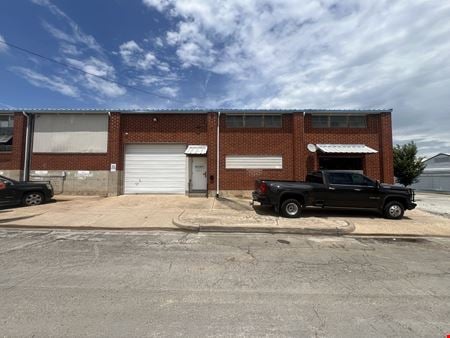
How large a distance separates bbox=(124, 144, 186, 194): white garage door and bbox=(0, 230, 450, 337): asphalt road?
9.39 m

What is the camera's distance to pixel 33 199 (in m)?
12.3

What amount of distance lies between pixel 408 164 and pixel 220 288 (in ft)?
69.7

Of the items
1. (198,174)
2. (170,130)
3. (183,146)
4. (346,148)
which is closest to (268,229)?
(198,174)

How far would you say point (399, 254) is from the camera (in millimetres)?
6125

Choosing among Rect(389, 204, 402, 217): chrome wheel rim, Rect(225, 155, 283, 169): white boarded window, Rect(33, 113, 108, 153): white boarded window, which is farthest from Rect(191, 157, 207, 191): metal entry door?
Rect(389, 204, 402, 217): chrome wheel rim

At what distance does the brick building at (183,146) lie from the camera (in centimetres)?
1611

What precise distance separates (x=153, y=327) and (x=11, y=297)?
2282 millimetres

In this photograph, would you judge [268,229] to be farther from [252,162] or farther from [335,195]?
[252,162]

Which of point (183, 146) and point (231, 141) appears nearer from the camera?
point (231, 141)

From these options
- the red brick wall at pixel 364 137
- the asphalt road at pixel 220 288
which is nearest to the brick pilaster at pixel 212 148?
the red brick wall at pixel 364 137

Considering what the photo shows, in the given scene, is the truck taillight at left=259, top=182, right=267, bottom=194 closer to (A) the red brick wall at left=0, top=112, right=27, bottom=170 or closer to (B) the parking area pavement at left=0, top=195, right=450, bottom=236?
(B) the parking area pavement at left=0, top=195, right=450, bottom=236

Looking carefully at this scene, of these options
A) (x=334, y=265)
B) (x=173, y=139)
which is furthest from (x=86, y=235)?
(x=173, y=139)

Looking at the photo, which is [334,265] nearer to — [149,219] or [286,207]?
[286,207]

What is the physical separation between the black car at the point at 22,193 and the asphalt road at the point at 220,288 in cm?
605
